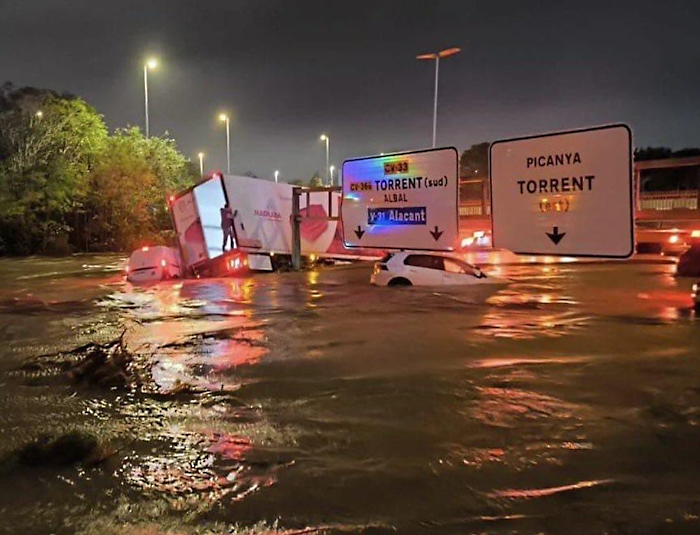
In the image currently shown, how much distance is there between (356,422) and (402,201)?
6.72m

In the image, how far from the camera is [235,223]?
2167 centimetres

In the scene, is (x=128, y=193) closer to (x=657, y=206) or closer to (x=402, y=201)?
(x=657, y=206)

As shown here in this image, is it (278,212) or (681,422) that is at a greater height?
(278,212)

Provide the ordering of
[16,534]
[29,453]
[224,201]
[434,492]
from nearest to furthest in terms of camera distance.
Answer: [16,534] → [434,492] → [29,453] → [224,201]

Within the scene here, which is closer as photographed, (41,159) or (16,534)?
(16,534)

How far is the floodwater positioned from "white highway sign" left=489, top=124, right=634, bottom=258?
1.53 metres

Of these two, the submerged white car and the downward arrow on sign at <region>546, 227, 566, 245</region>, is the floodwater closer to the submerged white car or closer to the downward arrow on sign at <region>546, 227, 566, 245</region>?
the downward arrow on sign at <region>546, 227, 566, 245</region>

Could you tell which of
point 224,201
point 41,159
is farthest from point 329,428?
point 41,159

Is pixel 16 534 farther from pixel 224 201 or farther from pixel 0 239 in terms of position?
pixel 0 239

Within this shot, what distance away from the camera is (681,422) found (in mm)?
6352

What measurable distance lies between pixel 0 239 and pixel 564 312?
128 feet

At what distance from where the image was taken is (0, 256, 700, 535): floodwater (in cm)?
442

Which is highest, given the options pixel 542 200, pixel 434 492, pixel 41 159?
pixel 41 159

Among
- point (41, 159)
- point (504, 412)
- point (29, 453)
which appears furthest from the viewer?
point (41, 159)
